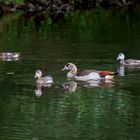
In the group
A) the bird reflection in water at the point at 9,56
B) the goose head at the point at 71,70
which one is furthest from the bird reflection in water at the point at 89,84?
the bird reflection in water at the point at 9,56

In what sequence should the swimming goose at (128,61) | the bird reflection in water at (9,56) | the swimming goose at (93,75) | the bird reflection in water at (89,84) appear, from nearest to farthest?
the bird reflection in water at (89,84) → the swimming goose at (93,75) → the swimming goose at (128,61) → the bird reflection in water at (9,56)

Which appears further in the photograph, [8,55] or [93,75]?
[8,55]

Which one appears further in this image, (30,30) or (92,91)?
(30,30)

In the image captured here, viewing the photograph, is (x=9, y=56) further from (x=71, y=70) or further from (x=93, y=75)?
(x=93, y=75)

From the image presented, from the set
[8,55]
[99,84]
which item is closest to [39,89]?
[99,84]

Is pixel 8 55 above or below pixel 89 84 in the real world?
above

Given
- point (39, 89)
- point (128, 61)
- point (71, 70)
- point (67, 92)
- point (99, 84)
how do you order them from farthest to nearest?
1. point (128, 61)
2. point (71, 70)
3. point (99, 84)
4. point (39, 89)
5. point (67, 92)

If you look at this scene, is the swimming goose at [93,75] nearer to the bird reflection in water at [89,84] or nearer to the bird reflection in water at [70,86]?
the bird reflection in water at [89,84]

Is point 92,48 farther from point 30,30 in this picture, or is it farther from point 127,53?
point 30,30

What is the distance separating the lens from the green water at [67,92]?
17.0 meters

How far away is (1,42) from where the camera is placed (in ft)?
113

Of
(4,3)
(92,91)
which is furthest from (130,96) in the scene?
(4,3)

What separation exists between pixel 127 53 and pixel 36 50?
144 inches

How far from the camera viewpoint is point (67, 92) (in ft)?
71.3
